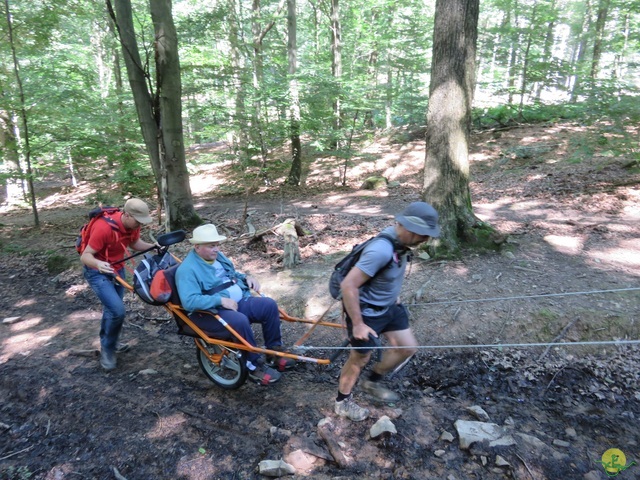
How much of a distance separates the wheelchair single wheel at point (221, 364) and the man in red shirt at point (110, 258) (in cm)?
112

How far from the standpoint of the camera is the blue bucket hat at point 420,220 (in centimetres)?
275

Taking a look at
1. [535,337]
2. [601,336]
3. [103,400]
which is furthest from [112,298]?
[601,336]

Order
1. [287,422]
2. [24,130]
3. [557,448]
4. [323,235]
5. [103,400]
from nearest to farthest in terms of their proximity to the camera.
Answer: [557,448] → [287,422] → [103,400] → [323,235] → [24,130]

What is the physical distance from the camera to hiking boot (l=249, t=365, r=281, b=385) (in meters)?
3.47

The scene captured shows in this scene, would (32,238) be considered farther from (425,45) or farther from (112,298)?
(425,45)

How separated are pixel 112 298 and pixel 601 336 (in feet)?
18.6

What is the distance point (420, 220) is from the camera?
2.77 m

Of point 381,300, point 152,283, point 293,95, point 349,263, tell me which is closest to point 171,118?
point 293,95

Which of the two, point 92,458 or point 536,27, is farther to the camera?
point 536,27

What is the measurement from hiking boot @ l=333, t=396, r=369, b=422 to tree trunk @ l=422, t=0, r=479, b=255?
11.3ft

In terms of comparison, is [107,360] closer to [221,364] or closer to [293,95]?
[221,364]

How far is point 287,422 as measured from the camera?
3.30m

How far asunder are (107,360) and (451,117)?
5824mm

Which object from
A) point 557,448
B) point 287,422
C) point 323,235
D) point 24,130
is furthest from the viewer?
point 24,130
